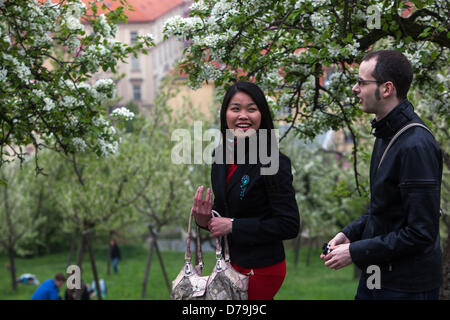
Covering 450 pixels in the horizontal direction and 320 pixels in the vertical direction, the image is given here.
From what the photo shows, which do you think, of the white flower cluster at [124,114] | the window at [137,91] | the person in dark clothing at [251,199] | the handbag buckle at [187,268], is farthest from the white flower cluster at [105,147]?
the window at [137,91]

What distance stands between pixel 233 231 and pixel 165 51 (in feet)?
178

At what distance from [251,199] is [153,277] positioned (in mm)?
25526

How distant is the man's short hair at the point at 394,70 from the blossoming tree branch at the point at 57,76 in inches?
181

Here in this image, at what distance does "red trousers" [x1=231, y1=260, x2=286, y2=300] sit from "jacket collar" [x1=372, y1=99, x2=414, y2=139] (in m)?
0.94

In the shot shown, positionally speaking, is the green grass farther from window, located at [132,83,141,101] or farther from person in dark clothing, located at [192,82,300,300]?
window, located at [132,83,141,101]

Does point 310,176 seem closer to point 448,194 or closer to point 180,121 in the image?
point 180,121

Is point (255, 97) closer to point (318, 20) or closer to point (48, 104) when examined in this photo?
point (318, 20)

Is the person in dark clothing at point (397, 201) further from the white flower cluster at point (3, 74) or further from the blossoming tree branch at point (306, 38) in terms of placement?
the white flower cluster at point (3, 74)

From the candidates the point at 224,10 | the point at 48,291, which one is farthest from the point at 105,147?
the point at 48,291

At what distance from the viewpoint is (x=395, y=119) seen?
2932mm

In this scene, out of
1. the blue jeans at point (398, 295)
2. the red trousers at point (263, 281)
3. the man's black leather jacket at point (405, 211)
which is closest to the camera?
the man's black leather jacket at point (405, 211)

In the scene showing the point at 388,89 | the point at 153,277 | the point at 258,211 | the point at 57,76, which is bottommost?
the point at 153,277

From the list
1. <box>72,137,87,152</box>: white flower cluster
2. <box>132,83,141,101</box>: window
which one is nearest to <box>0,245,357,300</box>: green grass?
<box>72,137,87,152</box>: white flower cluster

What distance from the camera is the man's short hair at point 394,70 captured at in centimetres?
297
